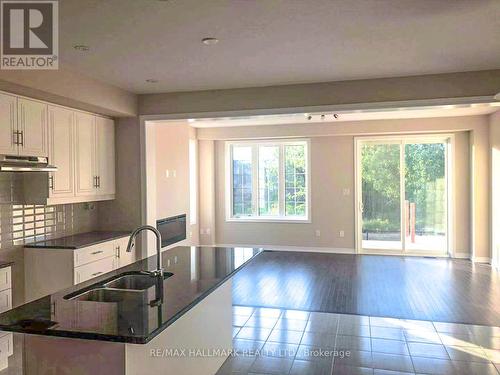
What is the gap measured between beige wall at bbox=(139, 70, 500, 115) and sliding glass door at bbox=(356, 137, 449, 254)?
3552mm

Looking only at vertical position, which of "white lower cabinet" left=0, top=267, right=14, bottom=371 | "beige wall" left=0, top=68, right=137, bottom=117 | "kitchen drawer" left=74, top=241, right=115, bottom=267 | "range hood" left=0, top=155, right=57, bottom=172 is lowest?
"white lower cabinet" left=0, top=267, right=14, bottom=371

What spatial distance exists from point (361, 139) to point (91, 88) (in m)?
5.31

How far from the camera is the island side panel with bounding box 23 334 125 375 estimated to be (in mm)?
1724

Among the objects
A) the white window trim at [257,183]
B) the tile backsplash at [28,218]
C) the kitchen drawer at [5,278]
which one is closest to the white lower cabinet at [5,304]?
the kitchen drawer at [5,278]

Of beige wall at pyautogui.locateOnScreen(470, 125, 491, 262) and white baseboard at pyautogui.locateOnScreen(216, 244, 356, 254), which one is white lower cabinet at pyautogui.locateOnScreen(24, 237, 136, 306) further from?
beige wall at pyautogui.locateOnScreen(470, 125, 491, 262)

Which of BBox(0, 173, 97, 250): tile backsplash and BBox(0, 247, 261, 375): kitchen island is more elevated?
BBox(0, 173, 97, 250): tile backsplash

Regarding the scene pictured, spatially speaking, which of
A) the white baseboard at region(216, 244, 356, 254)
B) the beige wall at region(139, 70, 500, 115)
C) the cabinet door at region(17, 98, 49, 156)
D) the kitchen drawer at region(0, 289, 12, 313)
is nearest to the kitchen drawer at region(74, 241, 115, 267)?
the kitchen drawer at region(0, 289, 12, 313)

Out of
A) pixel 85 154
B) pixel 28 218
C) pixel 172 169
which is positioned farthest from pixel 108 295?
pixel 172 169

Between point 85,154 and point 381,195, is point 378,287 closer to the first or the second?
point 381,195

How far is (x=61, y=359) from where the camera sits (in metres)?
1.79

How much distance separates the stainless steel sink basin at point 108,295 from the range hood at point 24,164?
1.78 meters

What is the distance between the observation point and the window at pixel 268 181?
832cm

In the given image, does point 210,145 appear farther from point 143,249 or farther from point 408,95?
point 408,95

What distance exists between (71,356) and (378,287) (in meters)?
4.52
